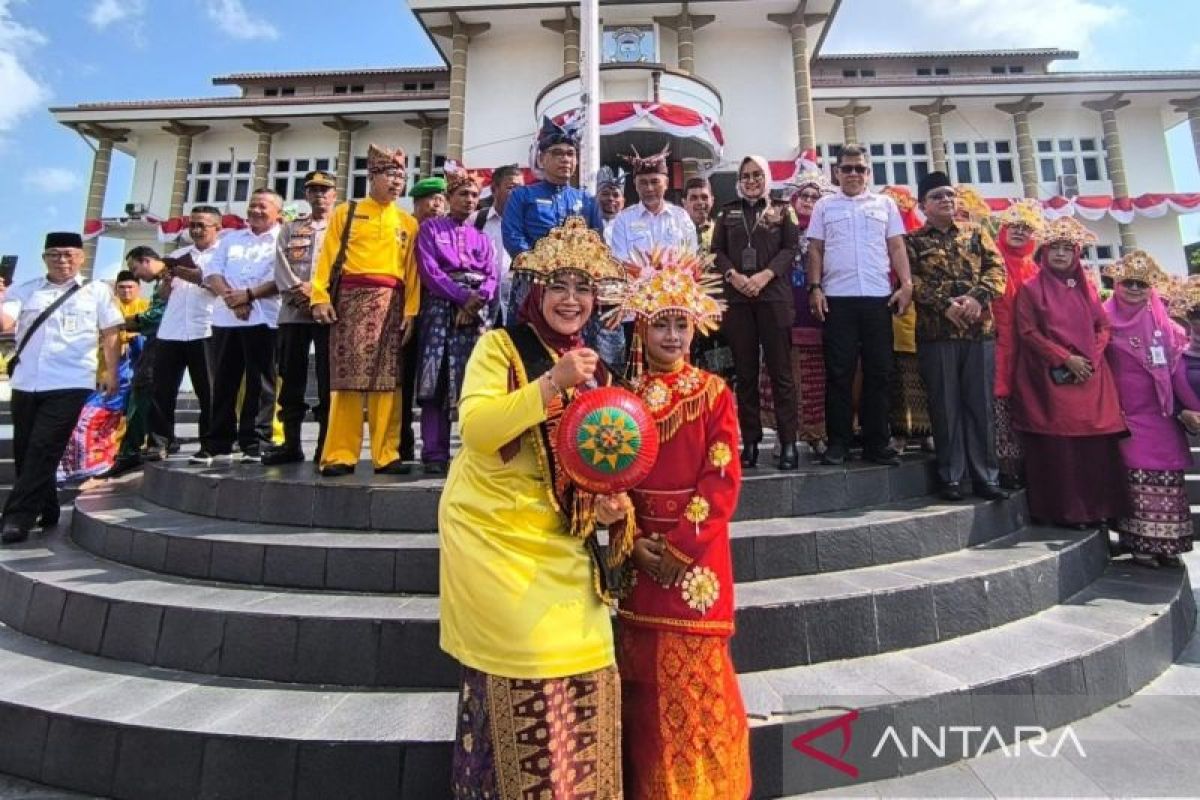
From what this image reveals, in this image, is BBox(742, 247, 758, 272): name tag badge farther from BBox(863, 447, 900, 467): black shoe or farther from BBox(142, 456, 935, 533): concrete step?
BBox(863, 447, 900, 467): black shoe

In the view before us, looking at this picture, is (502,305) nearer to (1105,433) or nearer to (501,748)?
(501,748)

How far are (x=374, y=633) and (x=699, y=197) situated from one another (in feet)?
12.3

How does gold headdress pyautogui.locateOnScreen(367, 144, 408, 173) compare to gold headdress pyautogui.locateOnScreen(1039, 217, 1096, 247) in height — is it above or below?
above

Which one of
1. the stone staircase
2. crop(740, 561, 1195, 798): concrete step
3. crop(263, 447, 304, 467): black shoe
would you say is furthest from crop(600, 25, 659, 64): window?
crop(740, 561, 1195, 798): concrete step

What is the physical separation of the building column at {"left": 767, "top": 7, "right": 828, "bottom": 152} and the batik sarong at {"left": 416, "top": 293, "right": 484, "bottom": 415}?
16678 mm

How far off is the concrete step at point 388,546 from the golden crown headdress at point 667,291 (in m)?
1.49

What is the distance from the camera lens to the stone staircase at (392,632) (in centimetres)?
217

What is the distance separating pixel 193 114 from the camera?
22016 millimetres

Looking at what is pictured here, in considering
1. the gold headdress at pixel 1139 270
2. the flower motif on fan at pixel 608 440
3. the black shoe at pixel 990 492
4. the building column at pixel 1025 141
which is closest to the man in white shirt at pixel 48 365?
the flower motif on fan at pixel 608 440

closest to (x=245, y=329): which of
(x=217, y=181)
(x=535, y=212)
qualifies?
(x=535, y=212)

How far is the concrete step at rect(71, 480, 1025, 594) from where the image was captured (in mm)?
3008

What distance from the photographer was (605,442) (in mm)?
1661

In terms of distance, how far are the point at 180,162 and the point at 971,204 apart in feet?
87.9

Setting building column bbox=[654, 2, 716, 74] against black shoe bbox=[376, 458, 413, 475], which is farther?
building column bbox=[654, 2, 716, 74]
